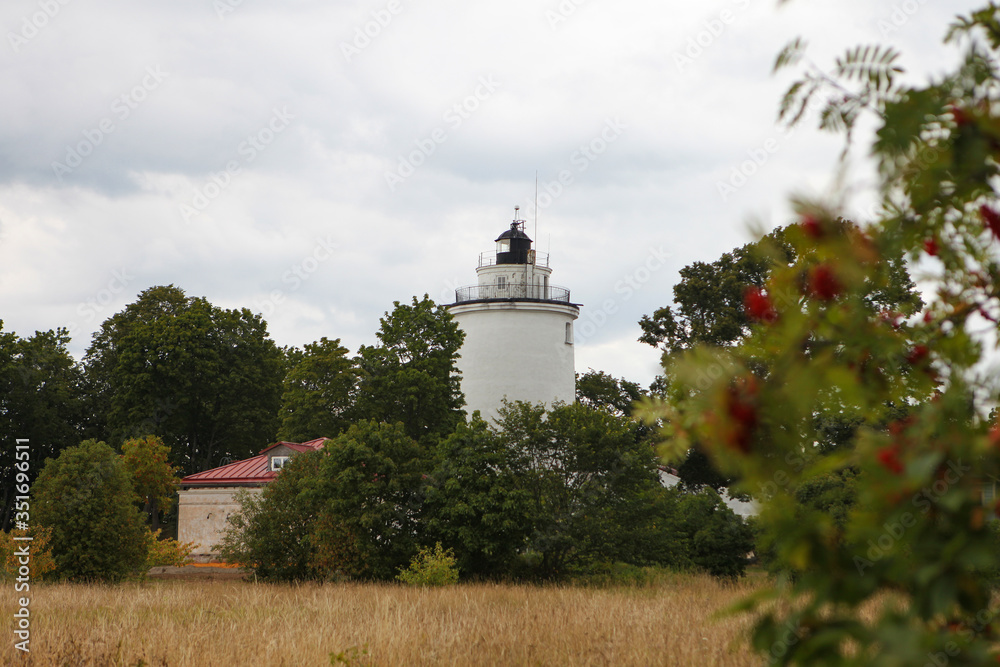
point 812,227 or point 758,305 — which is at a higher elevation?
point 812,227

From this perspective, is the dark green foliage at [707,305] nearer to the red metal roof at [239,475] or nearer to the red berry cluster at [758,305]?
the red metal roof at [239,475]

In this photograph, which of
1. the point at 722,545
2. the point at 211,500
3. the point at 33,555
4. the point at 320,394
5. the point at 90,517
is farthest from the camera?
the point at 211,500

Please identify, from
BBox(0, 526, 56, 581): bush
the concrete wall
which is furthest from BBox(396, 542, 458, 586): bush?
the concrete wall

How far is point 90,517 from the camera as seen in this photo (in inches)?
745

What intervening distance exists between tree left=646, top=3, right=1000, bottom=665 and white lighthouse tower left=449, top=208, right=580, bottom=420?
105ft

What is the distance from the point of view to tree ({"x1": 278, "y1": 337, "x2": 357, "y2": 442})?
34.0 metres

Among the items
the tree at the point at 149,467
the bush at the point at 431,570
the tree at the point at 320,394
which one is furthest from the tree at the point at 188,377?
the bush at the point at 431,570

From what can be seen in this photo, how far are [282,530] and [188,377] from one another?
22218mm

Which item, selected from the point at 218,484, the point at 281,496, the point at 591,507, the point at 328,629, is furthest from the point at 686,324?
the point at 328,629

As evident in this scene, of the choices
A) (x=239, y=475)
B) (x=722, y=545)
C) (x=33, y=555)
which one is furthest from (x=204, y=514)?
(x=722, y=545)

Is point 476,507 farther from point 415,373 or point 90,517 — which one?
point 415,373

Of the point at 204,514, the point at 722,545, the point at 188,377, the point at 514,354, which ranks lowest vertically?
the point at 204,514

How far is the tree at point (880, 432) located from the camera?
4.43ft

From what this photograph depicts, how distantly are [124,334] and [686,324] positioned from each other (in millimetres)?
32035
